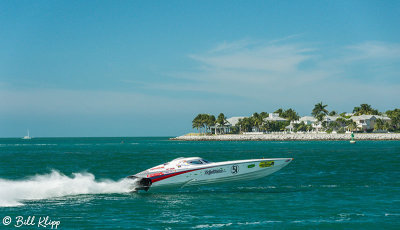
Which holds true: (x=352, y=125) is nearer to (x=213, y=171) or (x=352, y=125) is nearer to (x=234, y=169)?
(x=234, y=169)

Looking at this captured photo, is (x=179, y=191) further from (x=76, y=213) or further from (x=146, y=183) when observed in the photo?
(x=76, y=213)

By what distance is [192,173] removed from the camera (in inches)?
943

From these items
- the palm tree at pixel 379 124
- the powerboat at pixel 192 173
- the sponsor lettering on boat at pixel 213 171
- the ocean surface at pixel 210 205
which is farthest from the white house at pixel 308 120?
the sponsor lettering on boat at pixel 213 171

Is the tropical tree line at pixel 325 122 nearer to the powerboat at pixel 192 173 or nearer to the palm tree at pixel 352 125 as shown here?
the palm tree at pixel 352 125

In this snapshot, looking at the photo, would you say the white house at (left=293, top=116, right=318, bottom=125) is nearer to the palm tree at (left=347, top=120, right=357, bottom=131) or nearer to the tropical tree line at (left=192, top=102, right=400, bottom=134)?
the tropical tree line at (left=192, top=102, right=400, bottom=134)

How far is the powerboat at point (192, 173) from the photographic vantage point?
77.5ft

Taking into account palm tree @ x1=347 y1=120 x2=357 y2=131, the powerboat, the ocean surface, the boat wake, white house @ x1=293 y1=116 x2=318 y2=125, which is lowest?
the ocean surface

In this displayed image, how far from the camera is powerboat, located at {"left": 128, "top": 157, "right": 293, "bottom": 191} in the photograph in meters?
23.6

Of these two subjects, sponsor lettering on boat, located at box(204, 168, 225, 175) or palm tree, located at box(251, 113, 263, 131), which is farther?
palm tree, located at box(251, 113, 263, 131)

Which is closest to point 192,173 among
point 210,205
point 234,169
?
point 234,169

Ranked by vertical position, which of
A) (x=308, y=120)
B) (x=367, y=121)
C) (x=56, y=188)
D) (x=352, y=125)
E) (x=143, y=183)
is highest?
(x=308, y=120)

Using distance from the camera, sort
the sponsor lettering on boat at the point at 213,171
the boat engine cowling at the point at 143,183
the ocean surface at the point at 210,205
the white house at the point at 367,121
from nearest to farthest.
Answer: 1. the ocean surface at the point at 210,205
2. the boat engine cowling at the point at 143,183
3. the sponsor lettering on boat at the point at 213,171
4. the white house at the point at 367,121

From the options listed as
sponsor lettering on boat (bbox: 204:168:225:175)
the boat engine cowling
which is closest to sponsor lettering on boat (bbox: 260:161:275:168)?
sponsor lettering on boat (bbox: 204:168:225:175)

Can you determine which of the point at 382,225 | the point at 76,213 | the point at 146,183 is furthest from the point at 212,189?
the point at 382,225
